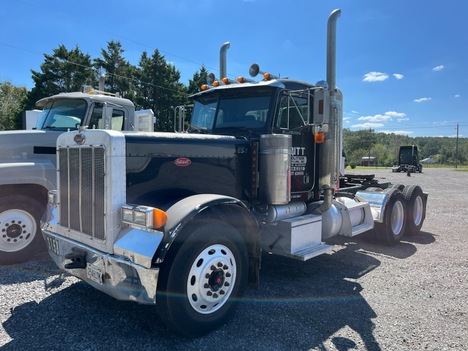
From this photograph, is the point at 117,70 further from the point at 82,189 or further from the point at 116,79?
the point at 82,189

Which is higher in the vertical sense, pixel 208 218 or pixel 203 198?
pixel 203 198

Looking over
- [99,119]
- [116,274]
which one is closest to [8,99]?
[99,119]

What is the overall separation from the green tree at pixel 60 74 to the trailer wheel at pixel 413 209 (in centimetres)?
2779

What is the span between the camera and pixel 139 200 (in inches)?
137

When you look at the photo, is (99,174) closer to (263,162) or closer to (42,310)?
(42,310)

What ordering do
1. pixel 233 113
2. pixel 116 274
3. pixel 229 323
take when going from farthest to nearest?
pixel 233 113, pixel 229 323, pixel 116 274

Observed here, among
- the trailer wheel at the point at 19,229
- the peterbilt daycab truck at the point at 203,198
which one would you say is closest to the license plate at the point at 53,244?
the peterbilt daycab truck at the point at 203,198

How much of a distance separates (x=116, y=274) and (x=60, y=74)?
31548 mm

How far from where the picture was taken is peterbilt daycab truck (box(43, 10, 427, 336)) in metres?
3.08

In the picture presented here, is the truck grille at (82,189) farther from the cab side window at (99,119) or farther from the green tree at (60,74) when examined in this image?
the green tree at (60,74)

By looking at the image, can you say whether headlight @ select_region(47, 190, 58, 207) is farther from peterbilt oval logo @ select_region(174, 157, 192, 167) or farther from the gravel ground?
peterbilt oval logo @ select_region(174, 157, 192, 167)

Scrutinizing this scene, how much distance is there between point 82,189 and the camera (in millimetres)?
3508

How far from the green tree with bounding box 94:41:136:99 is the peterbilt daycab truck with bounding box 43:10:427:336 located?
90.3 feet

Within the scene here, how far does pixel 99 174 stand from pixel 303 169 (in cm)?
300
